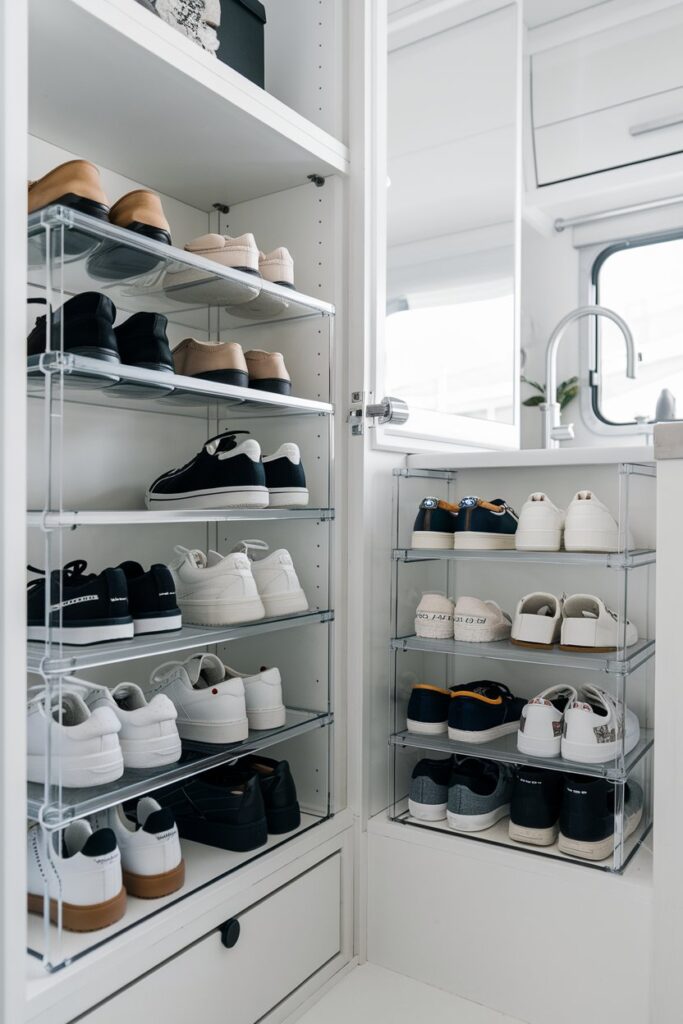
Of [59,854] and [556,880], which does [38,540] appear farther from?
[556,880]

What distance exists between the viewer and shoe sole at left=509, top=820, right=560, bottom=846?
1498mm

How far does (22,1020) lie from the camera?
101cm

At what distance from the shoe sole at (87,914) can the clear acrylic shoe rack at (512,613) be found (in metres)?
0.66

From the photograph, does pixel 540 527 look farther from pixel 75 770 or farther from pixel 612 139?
pixel 612 139

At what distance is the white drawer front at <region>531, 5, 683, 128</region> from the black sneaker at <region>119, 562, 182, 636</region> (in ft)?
7.19

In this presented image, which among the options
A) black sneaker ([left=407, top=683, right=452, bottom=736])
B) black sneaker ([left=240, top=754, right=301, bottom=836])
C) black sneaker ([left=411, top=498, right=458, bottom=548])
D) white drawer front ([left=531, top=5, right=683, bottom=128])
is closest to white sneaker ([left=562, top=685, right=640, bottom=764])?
black sneaker ([left=407, top=683, right=452, bottom=736])

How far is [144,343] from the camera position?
1.29m

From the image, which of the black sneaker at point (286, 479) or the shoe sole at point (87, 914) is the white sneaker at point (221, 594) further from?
the shoe sole at point (87, 914)

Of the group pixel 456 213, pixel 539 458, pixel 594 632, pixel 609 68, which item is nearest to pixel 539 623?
→ pixel 594 632

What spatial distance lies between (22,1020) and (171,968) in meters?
0.26

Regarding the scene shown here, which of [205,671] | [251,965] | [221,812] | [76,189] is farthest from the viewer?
[205,671]

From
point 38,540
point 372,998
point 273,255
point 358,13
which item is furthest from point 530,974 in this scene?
point 358,13

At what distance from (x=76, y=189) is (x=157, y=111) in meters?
0.37

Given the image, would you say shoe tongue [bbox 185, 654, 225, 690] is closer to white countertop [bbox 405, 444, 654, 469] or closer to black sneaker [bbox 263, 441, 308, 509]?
black sneaker [bbox 263, 441, 308, 509]
